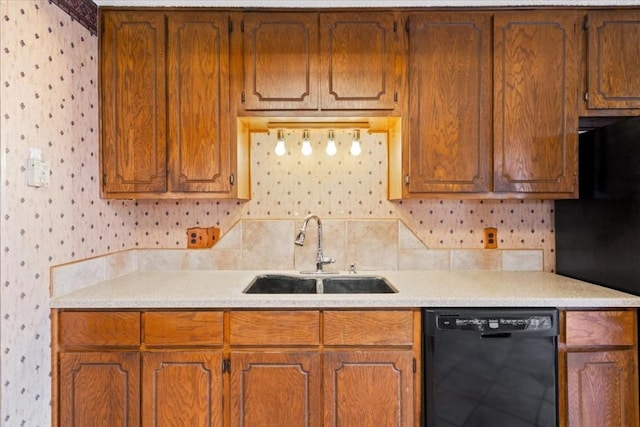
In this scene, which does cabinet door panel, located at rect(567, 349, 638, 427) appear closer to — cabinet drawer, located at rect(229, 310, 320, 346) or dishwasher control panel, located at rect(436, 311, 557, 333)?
dishwasher control panel, located at rect(436, 311, 557, 333)

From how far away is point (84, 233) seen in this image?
1.84 metres

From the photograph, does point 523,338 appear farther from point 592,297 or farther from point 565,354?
point 592,297

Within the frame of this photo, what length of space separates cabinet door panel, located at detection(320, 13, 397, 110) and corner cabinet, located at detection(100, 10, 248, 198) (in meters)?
0.51

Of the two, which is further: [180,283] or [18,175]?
[180,283]

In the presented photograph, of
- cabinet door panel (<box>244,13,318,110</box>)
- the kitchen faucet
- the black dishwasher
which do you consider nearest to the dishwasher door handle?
the black dishwasher

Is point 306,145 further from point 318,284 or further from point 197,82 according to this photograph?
point 318,284

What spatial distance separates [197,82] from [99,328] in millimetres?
1216

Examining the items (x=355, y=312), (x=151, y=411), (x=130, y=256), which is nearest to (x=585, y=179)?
(x=355, y=312)

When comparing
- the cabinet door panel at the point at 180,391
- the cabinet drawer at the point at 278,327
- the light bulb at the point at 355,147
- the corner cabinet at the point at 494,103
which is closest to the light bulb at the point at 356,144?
the light bulb at the point at 355,147

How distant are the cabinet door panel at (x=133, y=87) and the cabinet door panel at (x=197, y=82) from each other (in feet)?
0.18

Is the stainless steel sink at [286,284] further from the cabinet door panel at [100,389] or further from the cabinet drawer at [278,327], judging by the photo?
the cabinet door panel at [100,389]

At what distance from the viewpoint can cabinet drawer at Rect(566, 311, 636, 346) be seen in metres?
1.61

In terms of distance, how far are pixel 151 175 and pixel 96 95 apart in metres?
0.48

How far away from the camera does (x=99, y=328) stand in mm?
1612
